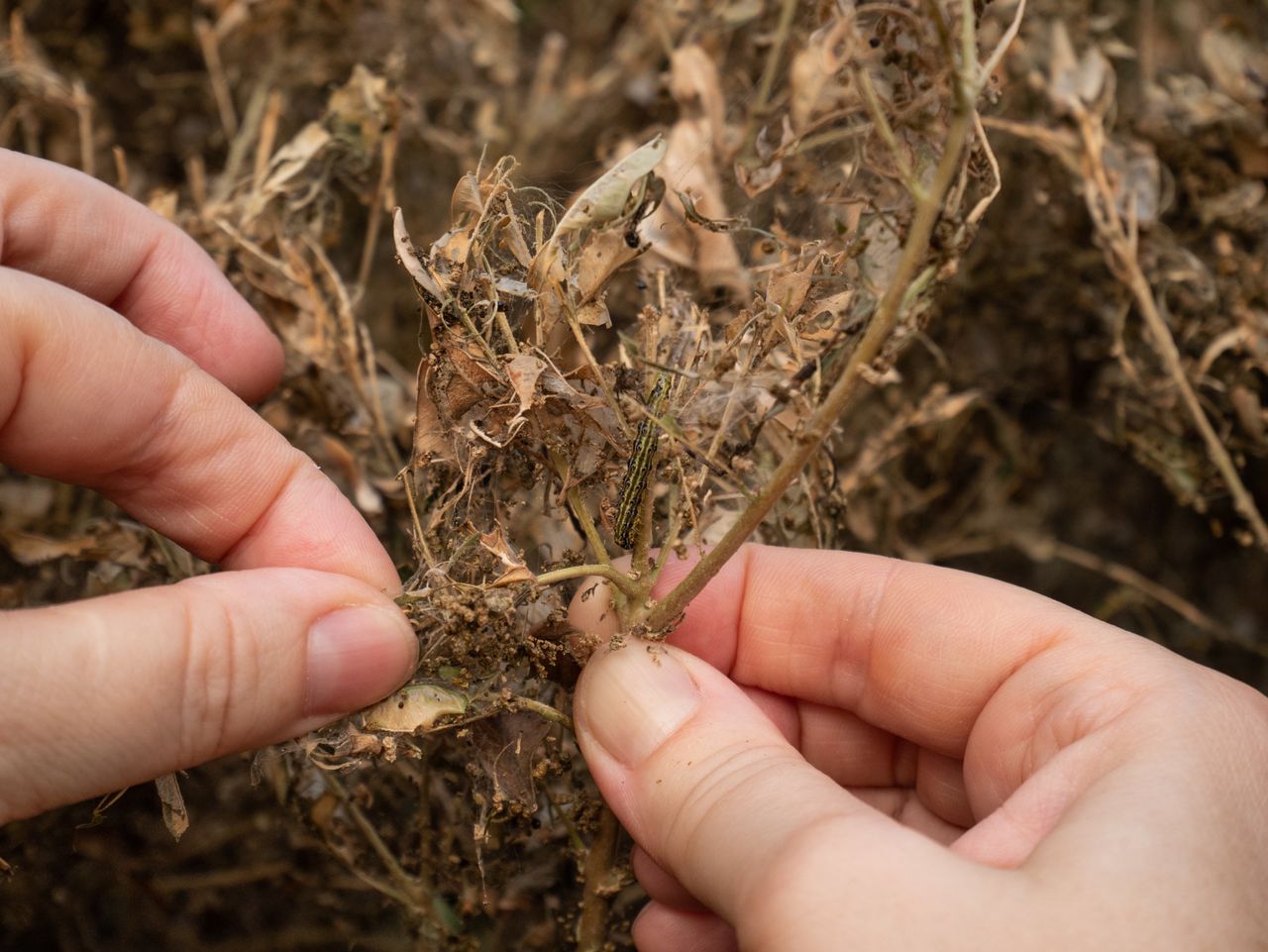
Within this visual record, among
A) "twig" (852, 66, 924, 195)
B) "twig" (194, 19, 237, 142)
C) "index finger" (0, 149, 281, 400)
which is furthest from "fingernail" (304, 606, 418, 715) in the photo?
"twig" (194, 19, 237, 142)

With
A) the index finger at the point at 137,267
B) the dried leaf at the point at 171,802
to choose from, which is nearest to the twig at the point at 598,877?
the dried leaf at the point at 171,802

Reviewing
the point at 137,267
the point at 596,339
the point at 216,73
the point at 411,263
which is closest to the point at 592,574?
the point at 411,263

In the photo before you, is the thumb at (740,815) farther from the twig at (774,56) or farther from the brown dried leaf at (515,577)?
the twig at (774,56)

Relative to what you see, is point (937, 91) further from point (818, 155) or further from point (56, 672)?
point (56, 672)

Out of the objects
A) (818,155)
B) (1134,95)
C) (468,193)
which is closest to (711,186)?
(818,155)

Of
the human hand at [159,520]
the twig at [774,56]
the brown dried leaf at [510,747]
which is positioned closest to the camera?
the human hand at [159,520]

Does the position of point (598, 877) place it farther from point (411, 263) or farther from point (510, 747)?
point (411, 263)
